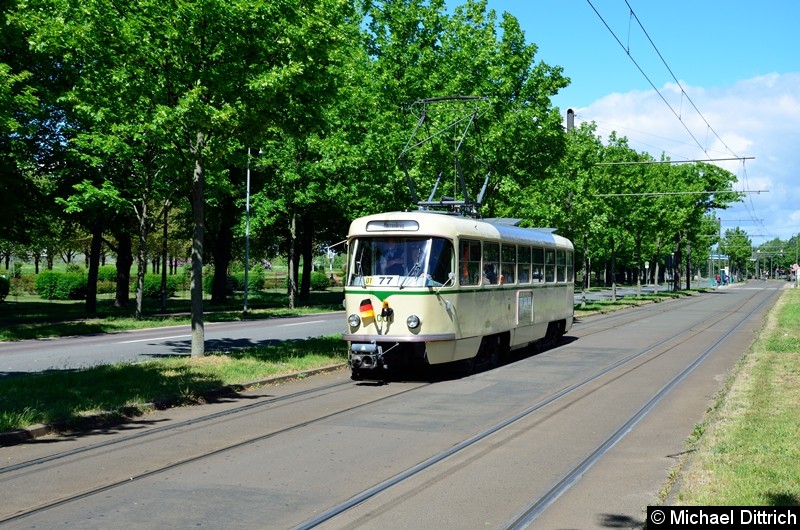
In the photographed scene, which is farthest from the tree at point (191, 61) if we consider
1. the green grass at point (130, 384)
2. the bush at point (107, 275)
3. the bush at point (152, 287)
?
the bush at point (107, 275)

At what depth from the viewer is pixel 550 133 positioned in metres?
29.1

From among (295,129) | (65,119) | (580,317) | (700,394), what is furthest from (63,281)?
(700,394)

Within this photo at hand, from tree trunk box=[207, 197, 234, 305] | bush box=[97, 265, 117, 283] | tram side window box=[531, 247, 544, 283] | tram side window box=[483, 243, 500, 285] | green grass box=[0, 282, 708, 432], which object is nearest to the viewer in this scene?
green grass box=[0, 282, 708, 432]

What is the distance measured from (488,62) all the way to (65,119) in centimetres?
1572

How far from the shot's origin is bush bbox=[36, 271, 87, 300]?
4812 centimetres

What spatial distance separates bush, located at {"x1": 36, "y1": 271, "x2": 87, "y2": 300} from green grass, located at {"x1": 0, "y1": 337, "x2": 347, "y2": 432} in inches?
1382

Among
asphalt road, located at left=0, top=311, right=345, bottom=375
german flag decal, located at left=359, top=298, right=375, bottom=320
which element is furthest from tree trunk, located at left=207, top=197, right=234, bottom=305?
german flag decal, located at left=359, top=298, right=375, bottom=320

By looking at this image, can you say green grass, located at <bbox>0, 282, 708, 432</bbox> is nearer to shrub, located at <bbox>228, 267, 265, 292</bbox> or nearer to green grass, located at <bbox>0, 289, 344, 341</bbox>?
green grass, located at <bbox>0, 289, 344, 341</bbox>

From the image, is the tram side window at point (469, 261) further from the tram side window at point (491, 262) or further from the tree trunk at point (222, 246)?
the tree trunk at point (222, 246)

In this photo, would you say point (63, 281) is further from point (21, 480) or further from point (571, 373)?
point (21, 480)

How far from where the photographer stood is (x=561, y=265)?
22203mm

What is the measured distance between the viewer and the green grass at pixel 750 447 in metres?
6.38

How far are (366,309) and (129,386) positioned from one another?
4264 millimetres

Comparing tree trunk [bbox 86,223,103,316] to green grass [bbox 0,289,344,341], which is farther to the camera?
tree trunk [bbox 86,223,103,316]
